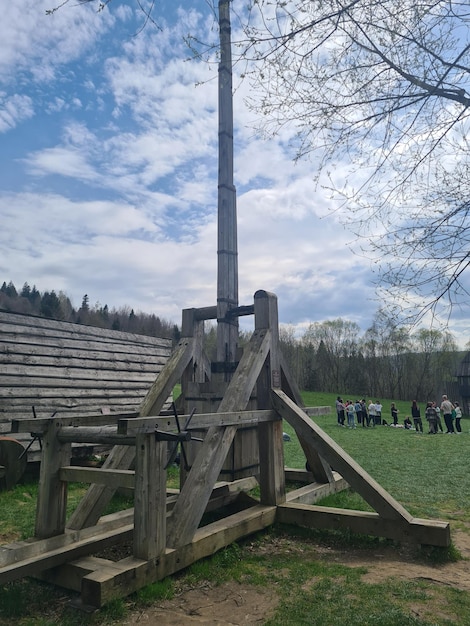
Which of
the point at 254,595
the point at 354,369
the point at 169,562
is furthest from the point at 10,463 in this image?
the point at 354,369

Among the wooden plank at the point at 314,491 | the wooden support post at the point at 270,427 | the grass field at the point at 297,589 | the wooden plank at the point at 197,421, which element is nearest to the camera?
the grass field at the point at 297,589

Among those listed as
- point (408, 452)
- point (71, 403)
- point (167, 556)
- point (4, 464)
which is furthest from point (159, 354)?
point (167, 556)

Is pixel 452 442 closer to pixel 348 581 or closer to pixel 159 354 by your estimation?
pixel 159 354

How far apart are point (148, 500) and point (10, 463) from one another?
17.9 feet

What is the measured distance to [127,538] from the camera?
15.6 feet

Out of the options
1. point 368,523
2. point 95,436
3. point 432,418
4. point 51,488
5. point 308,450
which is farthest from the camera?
point 432,418

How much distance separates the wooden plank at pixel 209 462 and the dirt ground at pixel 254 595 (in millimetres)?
493

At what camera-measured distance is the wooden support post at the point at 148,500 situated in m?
3.79

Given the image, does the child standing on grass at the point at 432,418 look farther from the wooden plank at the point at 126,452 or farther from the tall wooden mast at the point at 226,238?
the wooden plank at the point at 126,452

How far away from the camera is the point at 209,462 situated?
14.8ft

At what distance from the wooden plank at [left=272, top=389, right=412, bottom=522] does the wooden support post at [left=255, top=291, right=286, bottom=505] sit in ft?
0.58

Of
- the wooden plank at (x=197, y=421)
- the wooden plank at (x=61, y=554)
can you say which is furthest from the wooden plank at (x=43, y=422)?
the wooden plank at (x=61, y=554)

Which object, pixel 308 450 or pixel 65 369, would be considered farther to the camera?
pixel 65 369

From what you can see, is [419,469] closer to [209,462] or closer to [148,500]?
[209,462]
